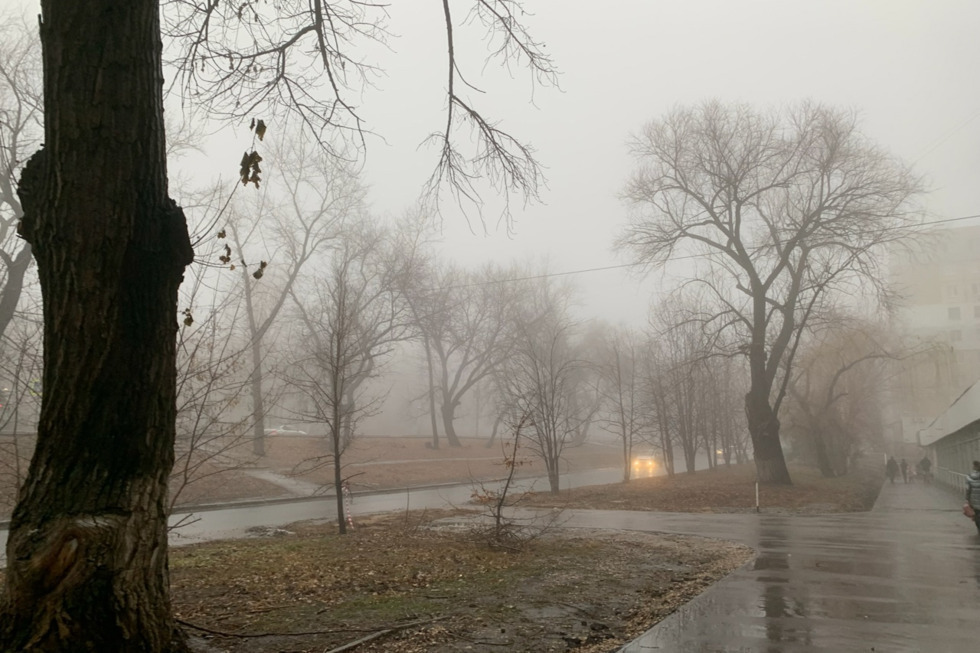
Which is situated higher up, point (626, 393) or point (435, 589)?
point (626, 393)

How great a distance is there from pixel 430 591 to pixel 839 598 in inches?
184

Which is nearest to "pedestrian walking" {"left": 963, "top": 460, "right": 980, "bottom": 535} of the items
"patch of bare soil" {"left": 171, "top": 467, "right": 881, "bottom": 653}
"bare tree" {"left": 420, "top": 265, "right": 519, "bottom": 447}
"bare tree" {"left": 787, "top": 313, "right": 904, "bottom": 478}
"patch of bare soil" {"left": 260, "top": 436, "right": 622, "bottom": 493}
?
"patch of bare soil" {"left": 171, "top": 467, "right": 881, "bottom": 653}

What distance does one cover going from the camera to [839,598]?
805 centimetres

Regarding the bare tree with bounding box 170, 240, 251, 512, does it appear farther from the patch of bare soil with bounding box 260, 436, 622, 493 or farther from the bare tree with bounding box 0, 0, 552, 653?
the patch of bare soil with bounding box 260, 436, 622, 493

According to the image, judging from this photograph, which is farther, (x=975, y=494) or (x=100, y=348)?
(x=975, y=494)

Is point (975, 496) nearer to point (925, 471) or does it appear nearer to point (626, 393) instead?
point (626, 393)

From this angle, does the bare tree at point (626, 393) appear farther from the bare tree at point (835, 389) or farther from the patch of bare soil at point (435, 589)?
the patch of bare soil at point (435, 589)

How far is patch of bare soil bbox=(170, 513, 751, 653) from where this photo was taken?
5.83m

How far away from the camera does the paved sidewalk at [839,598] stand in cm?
618

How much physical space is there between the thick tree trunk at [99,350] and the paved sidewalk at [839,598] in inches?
159

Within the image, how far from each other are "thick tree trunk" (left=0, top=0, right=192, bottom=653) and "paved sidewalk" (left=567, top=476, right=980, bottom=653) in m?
4.05

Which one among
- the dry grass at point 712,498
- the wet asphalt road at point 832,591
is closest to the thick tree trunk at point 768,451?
the dry grass at point 712,498

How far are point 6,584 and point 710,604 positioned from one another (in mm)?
6621

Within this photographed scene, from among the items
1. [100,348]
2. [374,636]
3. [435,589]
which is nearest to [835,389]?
[435,589]
